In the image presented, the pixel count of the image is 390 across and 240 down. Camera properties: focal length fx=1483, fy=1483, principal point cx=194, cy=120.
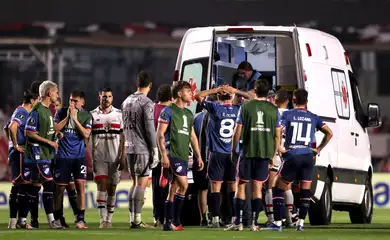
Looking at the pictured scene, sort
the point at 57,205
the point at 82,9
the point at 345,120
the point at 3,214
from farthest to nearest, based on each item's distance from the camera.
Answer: the point at 82,9 < the point at 3,214 < the point at 345,120 < the point at 57,205

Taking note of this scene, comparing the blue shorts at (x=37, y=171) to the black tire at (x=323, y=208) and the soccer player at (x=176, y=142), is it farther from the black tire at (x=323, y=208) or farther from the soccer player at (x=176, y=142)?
the black tire at (x=323, y=208)

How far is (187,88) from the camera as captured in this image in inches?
758

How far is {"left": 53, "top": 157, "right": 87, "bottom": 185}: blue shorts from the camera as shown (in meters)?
20.3

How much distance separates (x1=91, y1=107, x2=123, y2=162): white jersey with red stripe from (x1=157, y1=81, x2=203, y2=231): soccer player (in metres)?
1.42

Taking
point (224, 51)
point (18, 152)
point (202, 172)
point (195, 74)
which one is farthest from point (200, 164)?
point (224, 51)

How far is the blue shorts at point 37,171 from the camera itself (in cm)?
1991

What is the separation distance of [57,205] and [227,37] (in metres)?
3.46

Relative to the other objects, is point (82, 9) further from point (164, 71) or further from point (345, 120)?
point (345, 120)

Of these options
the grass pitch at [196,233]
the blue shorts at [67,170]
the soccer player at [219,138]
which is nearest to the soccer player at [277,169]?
the grass pitch at [196,233]

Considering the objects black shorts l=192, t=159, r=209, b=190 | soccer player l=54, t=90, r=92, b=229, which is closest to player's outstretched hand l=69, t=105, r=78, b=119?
soccer player l=54, t=90, r=92, b=229

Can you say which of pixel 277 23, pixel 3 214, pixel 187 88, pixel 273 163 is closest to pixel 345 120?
pixel 273 163

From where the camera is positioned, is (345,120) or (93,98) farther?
(93,98)

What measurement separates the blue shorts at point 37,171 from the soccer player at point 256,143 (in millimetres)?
2663

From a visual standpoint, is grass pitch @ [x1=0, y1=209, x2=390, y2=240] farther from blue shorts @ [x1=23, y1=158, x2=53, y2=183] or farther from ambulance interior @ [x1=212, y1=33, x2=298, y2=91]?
ambulance interior @ [x1=212, y1=33, x2=298, y2=91]
